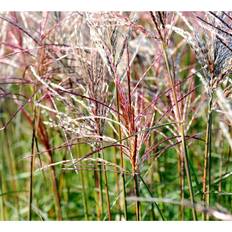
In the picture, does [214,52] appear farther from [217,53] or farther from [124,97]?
[124,97]

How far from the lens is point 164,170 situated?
1948 millimetres

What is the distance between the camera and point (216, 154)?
6.32 ft

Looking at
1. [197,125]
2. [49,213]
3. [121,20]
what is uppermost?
[121,20]

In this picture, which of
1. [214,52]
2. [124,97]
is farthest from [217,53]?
[124,97]

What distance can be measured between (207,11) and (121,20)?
0.60ft

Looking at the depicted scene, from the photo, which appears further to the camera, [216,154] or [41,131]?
[216,154]
